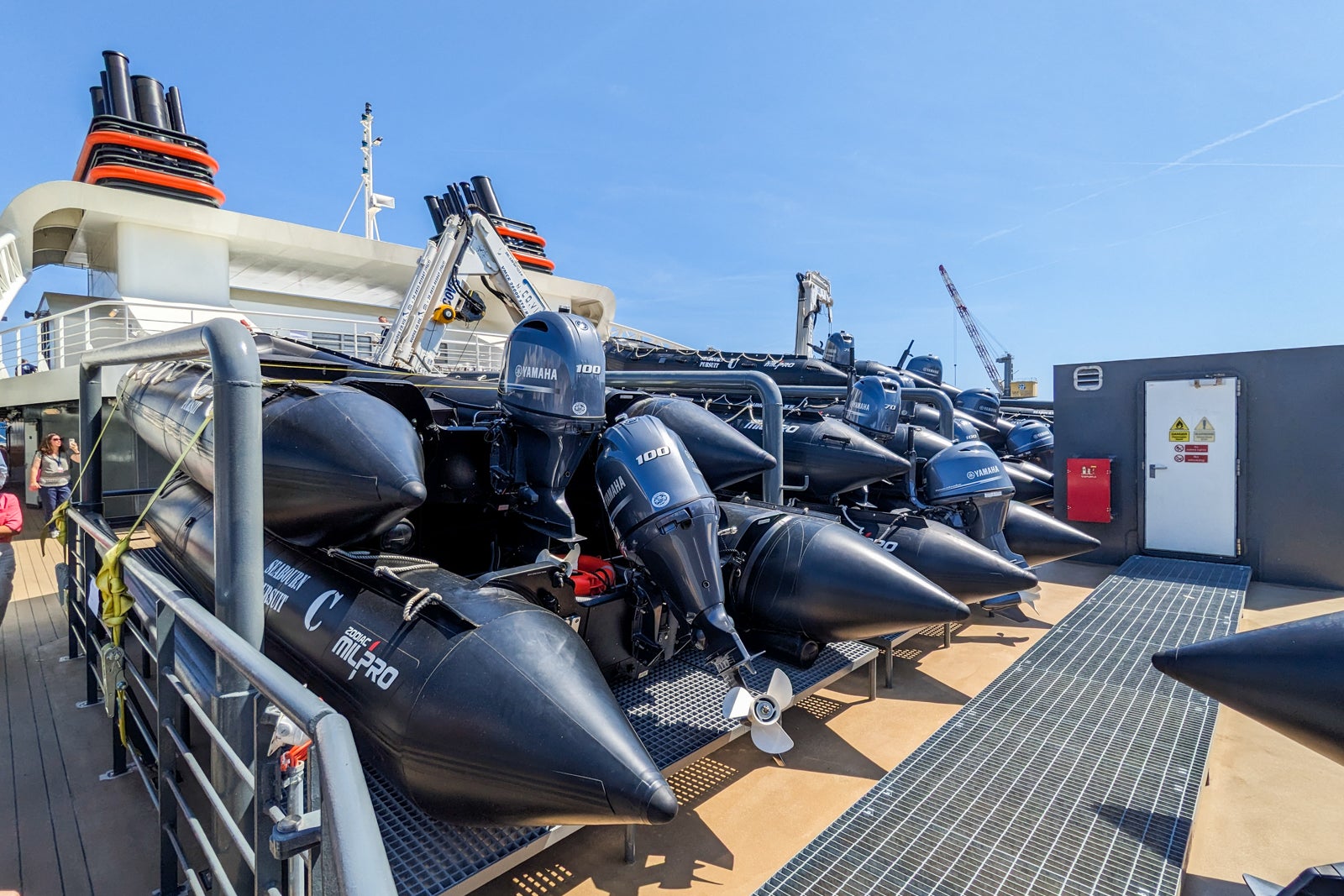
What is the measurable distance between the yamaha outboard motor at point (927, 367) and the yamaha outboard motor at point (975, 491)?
9.52 meters

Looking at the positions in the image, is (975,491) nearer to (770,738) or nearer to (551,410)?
(770,738)

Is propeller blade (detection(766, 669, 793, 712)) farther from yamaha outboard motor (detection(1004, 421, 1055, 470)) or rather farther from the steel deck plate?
yamaha outboard motor (detection(1004, 421, 1055, 470))

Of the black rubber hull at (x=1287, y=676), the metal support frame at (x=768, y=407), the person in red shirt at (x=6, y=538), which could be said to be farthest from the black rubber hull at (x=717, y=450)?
the person in red shirt at (x=6, y=538)

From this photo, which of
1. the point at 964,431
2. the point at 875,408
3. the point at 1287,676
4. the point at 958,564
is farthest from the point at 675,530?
the point at 964,431

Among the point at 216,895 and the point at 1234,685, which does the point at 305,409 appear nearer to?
the point at 216,895

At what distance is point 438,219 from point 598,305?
558cm

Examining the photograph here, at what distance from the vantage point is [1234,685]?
1.75 meters

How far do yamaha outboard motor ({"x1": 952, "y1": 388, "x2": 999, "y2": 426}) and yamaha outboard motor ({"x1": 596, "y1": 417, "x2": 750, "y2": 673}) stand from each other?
10367 millimetres

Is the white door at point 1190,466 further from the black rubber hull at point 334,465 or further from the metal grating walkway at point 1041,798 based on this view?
the black rubber hull at point 334,465

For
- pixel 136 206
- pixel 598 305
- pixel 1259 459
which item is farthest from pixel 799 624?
pixel 598 305

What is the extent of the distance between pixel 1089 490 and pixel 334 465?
720 centimetres

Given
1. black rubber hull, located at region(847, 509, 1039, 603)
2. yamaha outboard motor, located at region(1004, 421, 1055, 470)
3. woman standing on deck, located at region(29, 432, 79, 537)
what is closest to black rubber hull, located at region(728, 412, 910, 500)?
black rubber hull, located at region(847, 509, 1039, 603)

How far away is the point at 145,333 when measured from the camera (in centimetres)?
1044

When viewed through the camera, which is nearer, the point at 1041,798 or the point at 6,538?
the point at 1041,798
